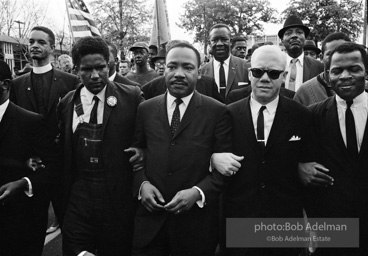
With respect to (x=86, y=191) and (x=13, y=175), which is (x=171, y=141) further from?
(x=13, y=175)

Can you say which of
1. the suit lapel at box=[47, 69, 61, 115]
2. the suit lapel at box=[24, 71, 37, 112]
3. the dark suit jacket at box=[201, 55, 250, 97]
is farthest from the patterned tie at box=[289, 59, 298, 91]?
the suit lapel at box=[24, 71, 37, 112]

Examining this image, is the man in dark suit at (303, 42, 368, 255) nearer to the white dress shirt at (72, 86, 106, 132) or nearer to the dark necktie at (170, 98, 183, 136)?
the dark necktie at (170, 98, 183, 136)

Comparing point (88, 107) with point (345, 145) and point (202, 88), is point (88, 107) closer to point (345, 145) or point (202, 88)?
point (202, 88)

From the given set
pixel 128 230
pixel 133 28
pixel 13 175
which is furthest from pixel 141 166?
pixel 133 28

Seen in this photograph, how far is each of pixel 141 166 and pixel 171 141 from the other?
358 millimetres

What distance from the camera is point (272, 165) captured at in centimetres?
299

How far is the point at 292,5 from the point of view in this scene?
43.2 meters

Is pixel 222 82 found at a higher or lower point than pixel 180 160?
higher

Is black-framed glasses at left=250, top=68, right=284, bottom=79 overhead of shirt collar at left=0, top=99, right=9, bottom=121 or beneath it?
overhead

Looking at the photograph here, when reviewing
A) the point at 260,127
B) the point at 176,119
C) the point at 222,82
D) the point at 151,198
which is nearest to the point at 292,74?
the point at 222,82

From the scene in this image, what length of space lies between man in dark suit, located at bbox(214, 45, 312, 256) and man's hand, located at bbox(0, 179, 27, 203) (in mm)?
1624

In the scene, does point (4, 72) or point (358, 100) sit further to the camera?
point (4, 72)

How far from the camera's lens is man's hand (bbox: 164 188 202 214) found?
9.32 ft

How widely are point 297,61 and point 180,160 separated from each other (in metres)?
3.13
